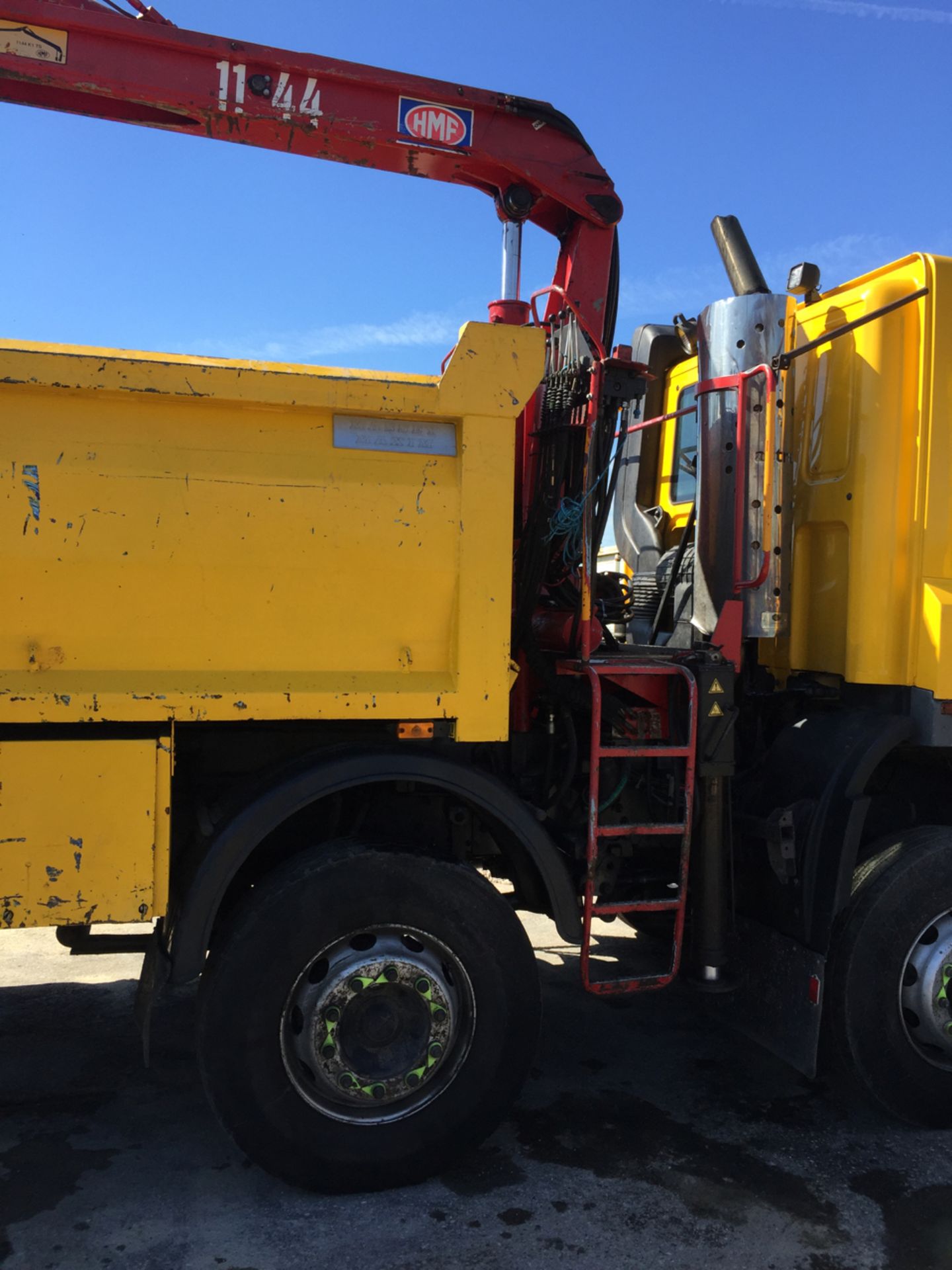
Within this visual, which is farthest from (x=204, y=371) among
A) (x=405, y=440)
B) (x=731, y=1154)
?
(x=731, y=1154)

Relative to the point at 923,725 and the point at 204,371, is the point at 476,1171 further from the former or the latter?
the point at 204,371

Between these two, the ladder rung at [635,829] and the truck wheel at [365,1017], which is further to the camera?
the ladder rung at [635,829]

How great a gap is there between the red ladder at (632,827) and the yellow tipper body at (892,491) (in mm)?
727

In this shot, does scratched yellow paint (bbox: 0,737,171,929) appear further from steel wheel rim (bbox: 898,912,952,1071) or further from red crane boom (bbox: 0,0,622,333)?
steel wheel rim (bbox: 898,912,952,1071)

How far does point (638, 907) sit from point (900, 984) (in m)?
1.04

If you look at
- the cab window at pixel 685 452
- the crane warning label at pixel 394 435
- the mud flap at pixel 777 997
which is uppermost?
the cab window at pixel 685 452

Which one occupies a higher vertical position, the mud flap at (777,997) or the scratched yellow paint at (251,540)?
the scratched yellow paint at (251,540)

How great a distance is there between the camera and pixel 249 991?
2.93m

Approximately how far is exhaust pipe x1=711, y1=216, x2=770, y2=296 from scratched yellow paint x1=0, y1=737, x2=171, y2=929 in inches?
116

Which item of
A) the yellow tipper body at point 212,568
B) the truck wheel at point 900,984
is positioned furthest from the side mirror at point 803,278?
the truck wheel at point 900,984

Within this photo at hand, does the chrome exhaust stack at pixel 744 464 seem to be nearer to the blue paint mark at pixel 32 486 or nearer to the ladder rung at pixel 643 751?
the ladder rung at pixel 643 751

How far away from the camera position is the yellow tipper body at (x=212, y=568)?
2.73 metres

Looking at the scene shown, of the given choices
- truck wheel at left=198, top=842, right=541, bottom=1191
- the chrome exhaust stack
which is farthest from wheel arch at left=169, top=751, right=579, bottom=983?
the chrome exhaust stack

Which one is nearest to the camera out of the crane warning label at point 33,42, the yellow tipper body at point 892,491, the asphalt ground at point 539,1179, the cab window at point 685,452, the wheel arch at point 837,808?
the asphalt ground at point 539,1179
